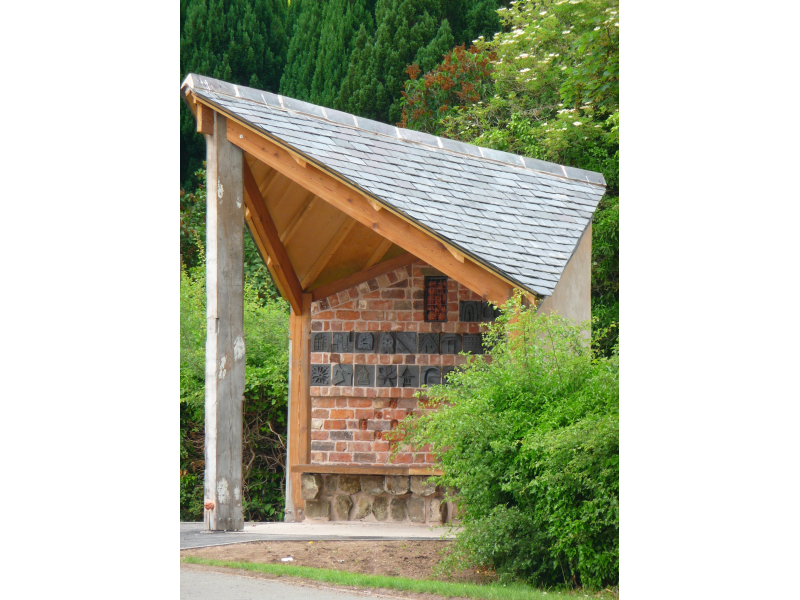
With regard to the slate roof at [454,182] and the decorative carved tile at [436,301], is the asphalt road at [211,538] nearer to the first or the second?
the slate roof at [454,182]

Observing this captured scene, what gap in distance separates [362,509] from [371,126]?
4.25 metres

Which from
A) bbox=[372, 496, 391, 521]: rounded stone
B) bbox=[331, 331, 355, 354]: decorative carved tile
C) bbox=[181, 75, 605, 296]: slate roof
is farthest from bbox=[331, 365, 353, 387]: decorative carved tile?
bbox=[181, 75, 605, 296]: slate roof

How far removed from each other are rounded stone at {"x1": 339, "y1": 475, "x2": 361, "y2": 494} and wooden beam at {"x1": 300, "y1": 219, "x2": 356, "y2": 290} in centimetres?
241

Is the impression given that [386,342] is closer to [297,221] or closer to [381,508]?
[297,221]

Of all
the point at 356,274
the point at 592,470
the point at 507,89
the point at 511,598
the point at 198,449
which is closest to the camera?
the point at 511,598

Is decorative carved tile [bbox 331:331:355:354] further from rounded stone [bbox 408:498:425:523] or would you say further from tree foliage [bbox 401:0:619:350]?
tree foliage [bbox 401:0:619:350]

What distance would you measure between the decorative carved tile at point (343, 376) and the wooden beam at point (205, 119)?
3619mm

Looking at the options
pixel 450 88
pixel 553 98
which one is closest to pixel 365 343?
pixel 553 98

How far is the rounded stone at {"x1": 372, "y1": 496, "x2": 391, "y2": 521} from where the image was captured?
29.9 feet
